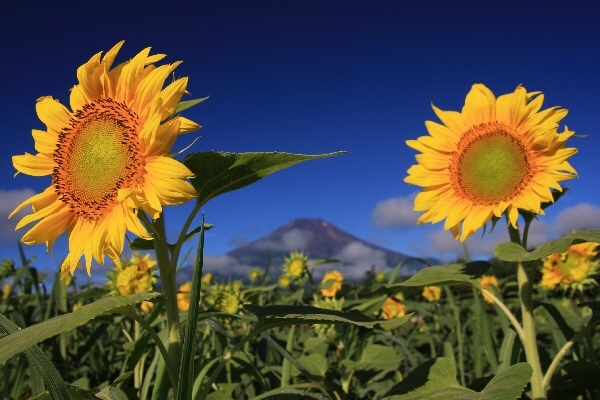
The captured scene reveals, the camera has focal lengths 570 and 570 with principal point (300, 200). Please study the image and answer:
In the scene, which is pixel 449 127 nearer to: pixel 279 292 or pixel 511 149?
pixel 511 149

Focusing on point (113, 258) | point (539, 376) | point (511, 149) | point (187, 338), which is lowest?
point (539, 376)

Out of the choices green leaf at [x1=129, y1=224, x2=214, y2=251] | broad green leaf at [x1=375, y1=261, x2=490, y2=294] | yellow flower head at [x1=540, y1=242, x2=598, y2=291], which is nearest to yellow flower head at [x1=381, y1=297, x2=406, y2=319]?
yellow flower head at [x1=540, y1=242, x2=598, y2=291]

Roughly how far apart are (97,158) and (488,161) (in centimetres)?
152

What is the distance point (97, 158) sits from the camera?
60.1 inches

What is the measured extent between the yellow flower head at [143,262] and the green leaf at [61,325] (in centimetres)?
202

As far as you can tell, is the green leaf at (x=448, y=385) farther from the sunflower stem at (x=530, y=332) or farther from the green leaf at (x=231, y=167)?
the green leaf at (x=231, y=167)

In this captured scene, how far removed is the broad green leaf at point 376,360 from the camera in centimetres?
251

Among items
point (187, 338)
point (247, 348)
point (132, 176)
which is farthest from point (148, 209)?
point (247, 348)

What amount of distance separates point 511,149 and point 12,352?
1.92 meters

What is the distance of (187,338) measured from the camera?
4.08 ft

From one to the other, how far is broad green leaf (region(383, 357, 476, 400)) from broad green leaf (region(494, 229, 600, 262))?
0.39m

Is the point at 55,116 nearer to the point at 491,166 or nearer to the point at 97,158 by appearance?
the point at 97,158

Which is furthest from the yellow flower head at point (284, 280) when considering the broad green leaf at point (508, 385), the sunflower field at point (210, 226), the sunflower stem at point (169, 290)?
the sunflower stem at point (169, 290)

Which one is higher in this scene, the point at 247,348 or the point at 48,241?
the point at 48,241
